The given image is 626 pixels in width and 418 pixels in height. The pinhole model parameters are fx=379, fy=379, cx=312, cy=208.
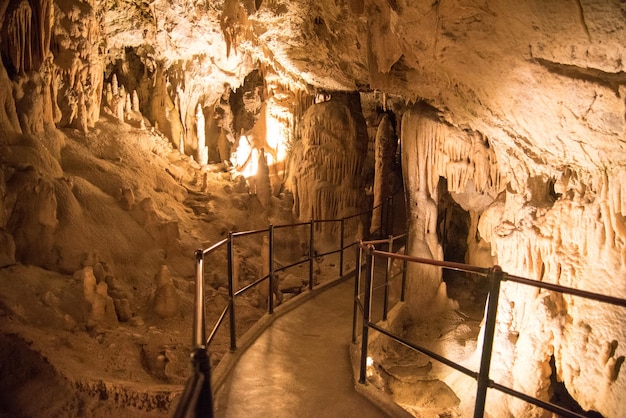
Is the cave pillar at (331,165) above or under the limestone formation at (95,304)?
above

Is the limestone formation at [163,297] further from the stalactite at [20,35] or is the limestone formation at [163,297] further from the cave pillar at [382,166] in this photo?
the cave pillar at [382,166]

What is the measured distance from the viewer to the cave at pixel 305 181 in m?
3.35

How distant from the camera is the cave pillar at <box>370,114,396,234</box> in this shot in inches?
424

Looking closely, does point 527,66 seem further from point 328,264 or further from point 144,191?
point 144,191

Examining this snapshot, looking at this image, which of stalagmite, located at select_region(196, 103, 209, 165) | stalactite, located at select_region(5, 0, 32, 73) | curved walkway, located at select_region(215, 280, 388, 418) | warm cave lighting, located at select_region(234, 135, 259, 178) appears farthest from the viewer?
stalagmite, located at select_region(196, 103, 209, 165)

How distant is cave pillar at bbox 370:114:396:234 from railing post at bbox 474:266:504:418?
8758mm

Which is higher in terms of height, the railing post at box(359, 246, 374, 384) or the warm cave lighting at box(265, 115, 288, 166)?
the warm cave lighting at box(265, 115, 288, 166)

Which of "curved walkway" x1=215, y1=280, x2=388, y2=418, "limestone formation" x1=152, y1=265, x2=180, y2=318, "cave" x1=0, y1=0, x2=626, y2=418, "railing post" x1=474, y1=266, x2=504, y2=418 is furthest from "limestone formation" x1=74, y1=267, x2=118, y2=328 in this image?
"railing post" x1=474, y1=266, x2=504, y2=418

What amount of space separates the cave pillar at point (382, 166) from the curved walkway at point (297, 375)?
255 inches

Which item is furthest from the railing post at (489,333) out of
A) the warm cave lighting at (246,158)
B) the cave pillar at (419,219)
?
the warm cave lighting at (246,158)

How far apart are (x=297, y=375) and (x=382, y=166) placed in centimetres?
824

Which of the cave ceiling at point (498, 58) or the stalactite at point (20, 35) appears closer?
the cave ceiling at point (498, 58)

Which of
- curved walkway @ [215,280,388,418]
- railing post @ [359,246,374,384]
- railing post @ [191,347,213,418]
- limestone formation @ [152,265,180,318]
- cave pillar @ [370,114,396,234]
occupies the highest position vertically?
cave pillar @ [370,114,396,234]

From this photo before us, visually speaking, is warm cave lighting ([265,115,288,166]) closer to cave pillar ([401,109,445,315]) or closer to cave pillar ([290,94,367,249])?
cave pillar ([290,94,367,249])
